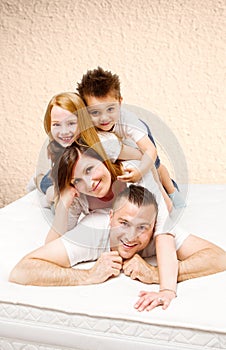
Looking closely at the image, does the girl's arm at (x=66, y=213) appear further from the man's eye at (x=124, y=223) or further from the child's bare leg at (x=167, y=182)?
the child's bare leg at (x=167, y=182)

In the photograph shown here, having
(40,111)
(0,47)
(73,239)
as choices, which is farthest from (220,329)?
(0,47)

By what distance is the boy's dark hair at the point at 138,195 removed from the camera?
1358 mm

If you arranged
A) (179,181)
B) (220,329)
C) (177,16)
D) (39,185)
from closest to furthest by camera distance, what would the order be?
1. (220,329)
2. (179,181)
3. (39,185)
4. (177,16)

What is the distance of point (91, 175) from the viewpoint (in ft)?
4.42

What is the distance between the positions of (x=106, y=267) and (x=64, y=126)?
0.38 m

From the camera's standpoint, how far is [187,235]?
1451 millimetres

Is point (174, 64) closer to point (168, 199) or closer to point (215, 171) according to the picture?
point (215, 171)

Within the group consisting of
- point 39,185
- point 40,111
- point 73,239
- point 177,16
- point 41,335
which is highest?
point 177,16

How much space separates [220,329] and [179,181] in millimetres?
488

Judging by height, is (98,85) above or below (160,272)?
above

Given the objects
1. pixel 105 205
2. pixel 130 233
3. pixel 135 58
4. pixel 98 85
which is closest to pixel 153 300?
pixel 130 233

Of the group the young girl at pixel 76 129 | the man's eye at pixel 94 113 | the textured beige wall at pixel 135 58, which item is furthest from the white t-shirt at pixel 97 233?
the textured beige wall at pixel 135 58

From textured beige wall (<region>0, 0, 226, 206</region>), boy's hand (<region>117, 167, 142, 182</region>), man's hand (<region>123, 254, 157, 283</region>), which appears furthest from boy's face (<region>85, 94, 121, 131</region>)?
textured beige wall (<region>0, 0, 226, 206</region>)

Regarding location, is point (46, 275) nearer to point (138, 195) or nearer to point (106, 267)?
point (106, 267)
